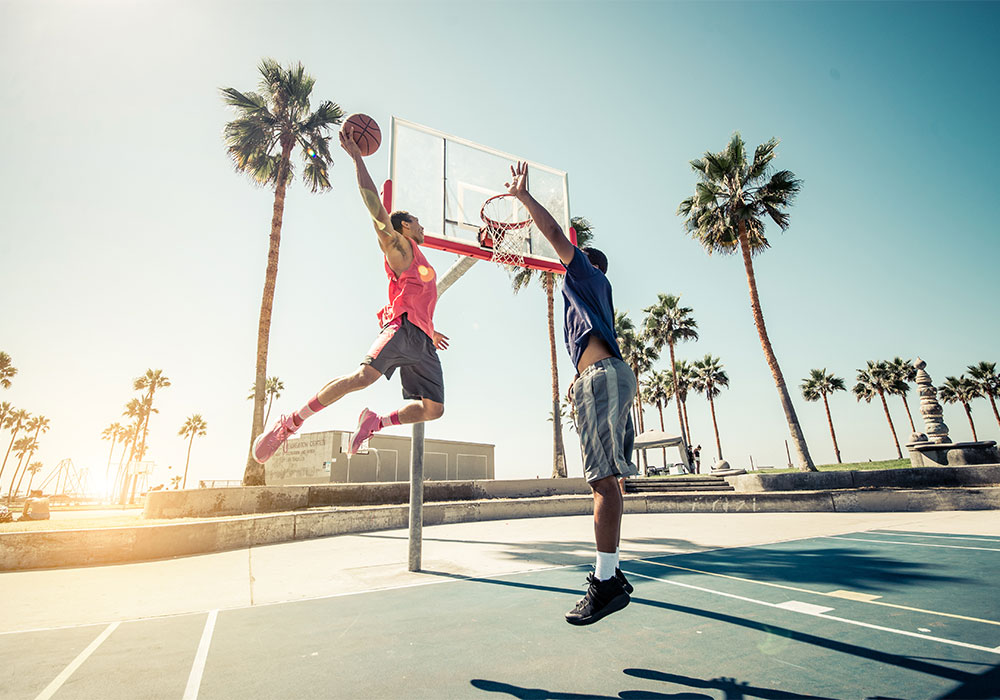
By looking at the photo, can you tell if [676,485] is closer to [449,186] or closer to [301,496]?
[301,496]

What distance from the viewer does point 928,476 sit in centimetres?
1260

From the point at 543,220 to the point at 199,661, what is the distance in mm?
3744

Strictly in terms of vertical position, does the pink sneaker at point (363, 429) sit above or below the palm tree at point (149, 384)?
below

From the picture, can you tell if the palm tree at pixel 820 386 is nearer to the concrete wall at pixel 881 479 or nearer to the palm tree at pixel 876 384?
the palm tree at pixel 876 384

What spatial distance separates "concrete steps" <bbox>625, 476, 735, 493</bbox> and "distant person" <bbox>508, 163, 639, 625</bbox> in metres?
17.2

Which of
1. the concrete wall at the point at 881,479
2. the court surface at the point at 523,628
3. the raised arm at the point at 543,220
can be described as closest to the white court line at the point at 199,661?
the court surface at the point at 523,628

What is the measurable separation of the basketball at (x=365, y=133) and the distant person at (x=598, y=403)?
191 cm

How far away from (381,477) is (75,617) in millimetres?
22764

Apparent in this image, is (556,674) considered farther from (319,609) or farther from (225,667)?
(319,609)

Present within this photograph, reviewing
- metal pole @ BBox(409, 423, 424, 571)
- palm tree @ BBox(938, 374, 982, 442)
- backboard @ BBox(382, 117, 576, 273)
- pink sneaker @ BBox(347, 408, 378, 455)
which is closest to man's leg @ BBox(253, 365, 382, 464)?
pink sneaker @ BBox(347, 408, 378, 455)

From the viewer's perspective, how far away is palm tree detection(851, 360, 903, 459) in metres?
55.9

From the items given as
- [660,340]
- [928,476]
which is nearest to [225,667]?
[928,476]

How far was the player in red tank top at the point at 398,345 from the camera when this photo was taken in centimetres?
391

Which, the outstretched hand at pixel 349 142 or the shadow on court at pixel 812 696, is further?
the outstretched hand at pixel 349 142
